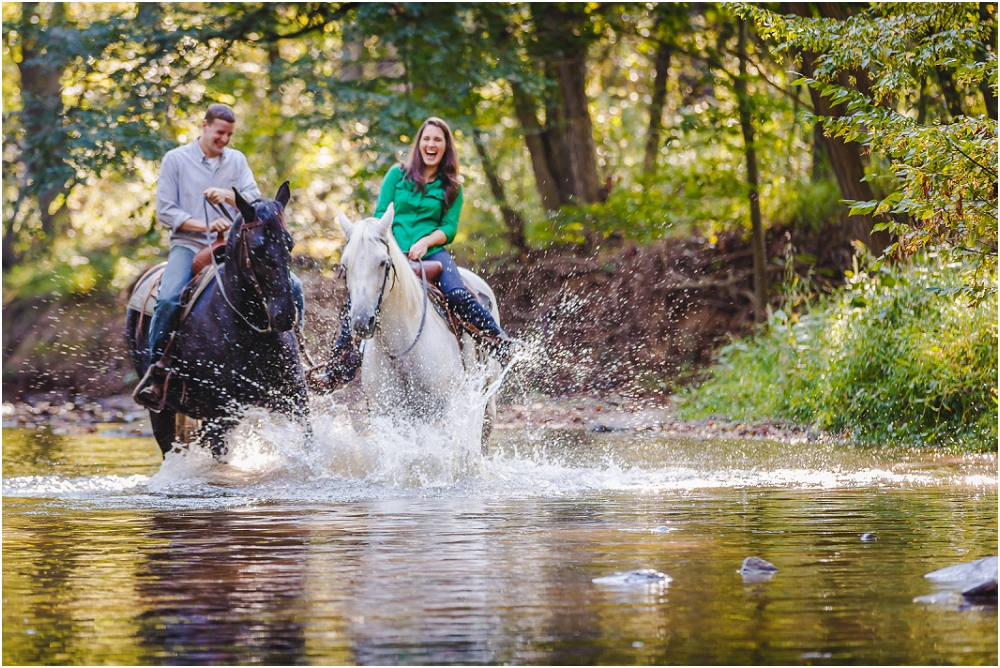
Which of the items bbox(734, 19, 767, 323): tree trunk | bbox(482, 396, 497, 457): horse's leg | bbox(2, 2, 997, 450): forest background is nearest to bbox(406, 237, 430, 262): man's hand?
bbox(482, 396, 497, 457): horse's leg

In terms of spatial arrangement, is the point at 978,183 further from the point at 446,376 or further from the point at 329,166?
the point at 329,166

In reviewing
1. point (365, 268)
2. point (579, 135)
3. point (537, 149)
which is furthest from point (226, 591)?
point (537, 149)

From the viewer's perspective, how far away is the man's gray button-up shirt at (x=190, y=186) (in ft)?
31.9

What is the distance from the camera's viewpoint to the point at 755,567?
18.2 ft

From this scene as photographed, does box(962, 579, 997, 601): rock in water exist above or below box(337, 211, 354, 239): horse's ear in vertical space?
below

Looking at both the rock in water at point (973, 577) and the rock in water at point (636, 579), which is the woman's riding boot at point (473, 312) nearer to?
the rock in water at point (636, 579)

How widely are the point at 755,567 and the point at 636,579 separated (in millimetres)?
530

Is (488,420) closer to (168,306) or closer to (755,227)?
(168,306)

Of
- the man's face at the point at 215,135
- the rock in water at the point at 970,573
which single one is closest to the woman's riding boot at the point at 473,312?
the man's face at the point at 215,135

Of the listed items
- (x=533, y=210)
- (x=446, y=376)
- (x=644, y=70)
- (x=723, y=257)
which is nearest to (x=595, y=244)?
(x=723, y=257)

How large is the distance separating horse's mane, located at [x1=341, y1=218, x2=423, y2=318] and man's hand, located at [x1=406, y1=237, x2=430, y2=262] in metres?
0.18

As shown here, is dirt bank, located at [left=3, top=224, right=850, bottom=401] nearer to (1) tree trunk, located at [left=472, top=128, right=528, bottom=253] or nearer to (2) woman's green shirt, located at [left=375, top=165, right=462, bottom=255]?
(1) tree trunk, located at [left=472, top=128, right=528, bottom=253]

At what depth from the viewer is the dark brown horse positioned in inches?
346

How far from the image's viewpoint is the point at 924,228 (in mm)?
8289
